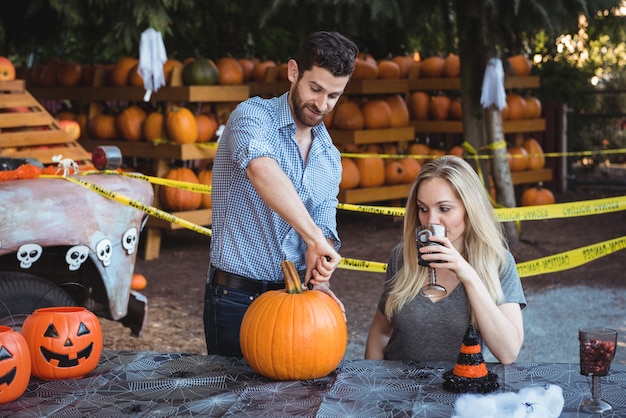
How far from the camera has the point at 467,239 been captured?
338 cm

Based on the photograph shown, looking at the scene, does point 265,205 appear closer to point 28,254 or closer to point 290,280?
point 290,280

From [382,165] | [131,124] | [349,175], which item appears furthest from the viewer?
[382,165]

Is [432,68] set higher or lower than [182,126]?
higher

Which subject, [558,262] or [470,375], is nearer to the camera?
[470,375]

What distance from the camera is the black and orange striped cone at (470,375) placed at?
2689mm

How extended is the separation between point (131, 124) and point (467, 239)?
7006 millimetres

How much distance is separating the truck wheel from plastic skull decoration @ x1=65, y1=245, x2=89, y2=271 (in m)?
0.16

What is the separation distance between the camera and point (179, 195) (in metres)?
9.29

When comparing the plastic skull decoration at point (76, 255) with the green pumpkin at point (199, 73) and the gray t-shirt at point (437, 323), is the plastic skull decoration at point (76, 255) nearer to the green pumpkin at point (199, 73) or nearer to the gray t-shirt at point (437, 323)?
the gray t-shirt at point (437, 323)

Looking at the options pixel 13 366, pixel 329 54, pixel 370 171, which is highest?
pixel 370 171

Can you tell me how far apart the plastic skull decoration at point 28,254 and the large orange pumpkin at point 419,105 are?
26.6 ft

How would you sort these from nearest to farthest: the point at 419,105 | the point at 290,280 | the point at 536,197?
the point at 290,280 < the point at 536,197 < the point at 419,105

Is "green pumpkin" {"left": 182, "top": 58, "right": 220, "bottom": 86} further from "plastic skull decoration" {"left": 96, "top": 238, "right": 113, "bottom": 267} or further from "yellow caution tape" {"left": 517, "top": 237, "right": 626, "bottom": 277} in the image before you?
"plastic skull decoration" {"left": 96, "top": 238, "right": 113, "bottom": 267}

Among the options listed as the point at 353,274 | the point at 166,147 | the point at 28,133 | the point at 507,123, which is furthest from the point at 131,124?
the point at 507,123
